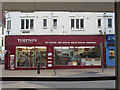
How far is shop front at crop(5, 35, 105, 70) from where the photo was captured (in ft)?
77.6

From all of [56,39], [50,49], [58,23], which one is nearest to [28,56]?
[50,49]

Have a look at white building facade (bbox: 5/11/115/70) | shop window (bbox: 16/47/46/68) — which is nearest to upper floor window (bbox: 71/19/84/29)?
white building facade (bbox: 5/11/115/70)

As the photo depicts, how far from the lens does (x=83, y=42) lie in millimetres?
23719

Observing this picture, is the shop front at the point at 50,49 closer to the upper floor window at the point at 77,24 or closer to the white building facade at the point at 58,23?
the white building facade at the point at 58,23

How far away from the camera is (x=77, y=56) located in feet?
78.5

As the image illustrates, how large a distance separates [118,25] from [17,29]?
19.2 meters

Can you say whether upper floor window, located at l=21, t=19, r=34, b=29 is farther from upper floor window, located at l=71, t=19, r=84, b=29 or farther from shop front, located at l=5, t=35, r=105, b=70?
upper floor window, located at l=71, t=19, r=84, b=29

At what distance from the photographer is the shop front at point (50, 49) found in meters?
23.7

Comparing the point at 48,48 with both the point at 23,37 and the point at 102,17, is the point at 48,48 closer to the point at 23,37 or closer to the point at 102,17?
the point at 23,37

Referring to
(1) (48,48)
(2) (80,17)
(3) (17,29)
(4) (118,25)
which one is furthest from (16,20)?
(4) (118,25)

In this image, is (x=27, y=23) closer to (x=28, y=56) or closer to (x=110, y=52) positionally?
(x=28, y=56)

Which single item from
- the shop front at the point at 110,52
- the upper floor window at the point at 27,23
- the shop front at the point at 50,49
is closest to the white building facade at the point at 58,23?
the upper floor window at the point at 27,23

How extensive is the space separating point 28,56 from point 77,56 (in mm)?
5401

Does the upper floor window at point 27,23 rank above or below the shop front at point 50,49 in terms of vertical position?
above
